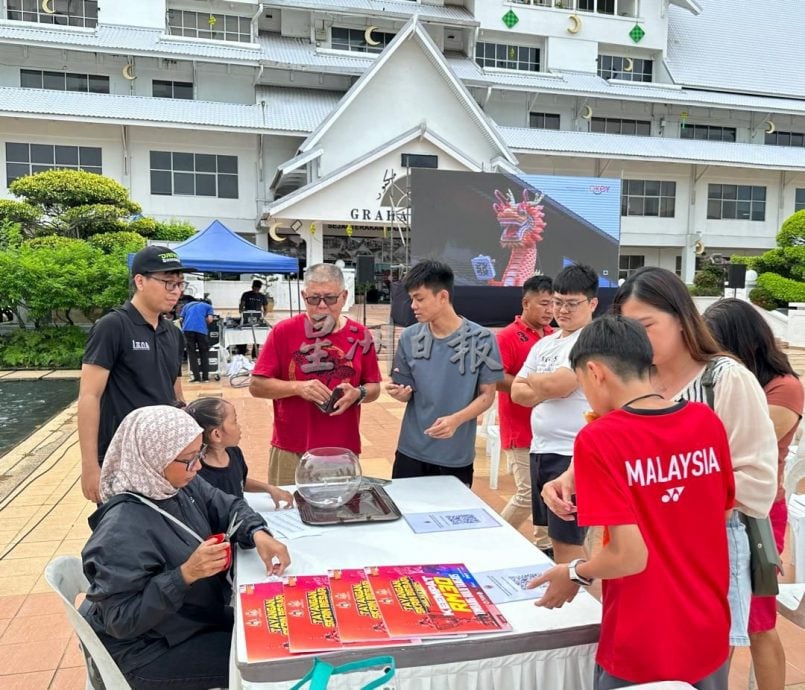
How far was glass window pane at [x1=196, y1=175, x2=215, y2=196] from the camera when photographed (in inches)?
883

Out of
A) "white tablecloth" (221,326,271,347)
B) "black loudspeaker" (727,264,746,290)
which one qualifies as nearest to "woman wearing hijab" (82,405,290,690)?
"white tablecloth" (221,326,271,347)

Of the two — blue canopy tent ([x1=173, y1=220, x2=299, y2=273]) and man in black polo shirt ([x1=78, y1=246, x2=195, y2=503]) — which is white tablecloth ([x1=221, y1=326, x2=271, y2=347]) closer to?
blue canopy tent ([x1=173, y1=220, x2=299, y2=273])

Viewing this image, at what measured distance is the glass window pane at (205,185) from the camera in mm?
22438

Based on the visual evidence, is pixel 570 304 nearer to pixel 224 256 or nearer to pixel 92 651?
pixel 92 651

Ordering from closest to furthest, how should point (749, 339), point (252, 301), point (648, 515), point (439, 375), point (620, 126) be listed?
1. point (648, 515)
2. point (749, 339)
3. point (439, 375)
4. point (252, 301)
5. point (620, 126)

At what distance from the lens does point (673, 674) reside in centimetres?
161

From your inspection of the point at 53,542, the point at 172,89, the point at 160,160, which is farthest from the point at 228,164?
the point at 53,542

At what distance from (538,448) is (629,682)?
1.70 m

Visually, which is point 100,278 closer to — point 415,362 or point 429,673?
point 415,362

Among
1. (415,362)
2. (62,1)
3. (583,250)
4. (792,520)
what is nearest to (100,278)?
(583,250)

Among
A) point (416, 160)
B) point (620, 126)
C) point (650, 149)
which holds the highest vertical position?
point (620, 126)

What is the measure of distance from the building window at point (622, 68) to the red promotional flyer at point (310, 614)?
3125cm

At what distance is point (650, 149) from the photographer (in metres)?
25.3

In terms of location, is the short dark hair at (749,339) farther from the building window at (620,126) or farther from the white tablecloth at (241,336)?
the building window at (620,126)
